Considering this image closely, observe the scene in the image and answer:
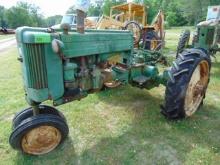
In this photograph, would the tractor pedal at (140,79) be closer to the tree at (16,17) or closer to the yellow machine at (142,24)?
the yellow machine at (142,24)

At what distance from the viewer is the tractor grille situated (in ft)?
9.20

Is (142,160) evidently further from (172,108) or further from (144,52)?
(144,52)

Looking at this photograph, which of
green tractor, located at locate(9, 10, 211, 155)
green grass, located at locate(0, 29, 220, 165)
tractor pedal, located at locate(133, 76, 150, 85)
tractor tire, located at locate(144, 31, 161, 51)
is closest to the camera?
green tractor, located at locate(9, 10, 211, 155)

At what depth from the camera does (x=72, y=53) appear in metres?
3.18

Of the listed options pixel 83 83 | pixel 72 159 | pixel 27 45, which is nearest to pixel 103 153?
pixel 72 159

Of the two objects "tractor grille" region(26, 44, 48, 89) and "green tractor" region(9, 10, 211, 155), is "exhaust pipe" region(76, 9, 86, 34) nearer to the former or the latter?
"green tractor" region(9, 10, 211, 155)

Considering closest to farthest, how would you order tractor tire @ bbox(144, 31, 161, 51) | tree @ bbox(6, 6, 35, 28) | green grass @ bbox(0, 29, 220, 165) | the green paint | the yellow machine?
1. the green paint
2. green grass @ bbox(0, 29, 220, 165)
3. tractor tire @ bbox(144, 31, 161, 51)
4. the yellow machine
5. tree @ bbox(6, 6, 35, 28)

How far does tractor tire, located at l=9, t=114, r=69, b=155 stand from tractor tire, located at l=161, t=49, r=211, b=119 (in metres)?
1.58

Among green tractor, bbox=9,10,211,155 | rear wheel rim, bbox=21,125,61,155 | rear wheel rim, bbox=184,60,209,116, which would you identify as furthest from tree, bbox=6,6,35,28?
rear wheel rim, bbox=21,125,61,155

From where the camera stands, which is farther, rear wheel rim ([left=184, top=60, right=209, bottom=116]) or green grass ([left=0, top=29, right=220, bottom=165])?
rear wheel rim ([left=184, top=60, right=209, bottom=116])

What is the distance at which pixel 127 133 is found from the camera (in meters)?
3.74

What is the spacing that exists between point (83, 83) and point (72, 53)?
0.53 m

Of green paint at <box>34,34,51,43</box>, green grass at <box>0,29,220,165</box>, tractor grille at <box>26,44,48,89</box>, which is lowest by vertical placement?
green grass at <box>0,29,220,165</box>

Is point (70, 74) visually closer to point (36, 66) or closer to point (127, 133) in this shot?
point (36, 66)
